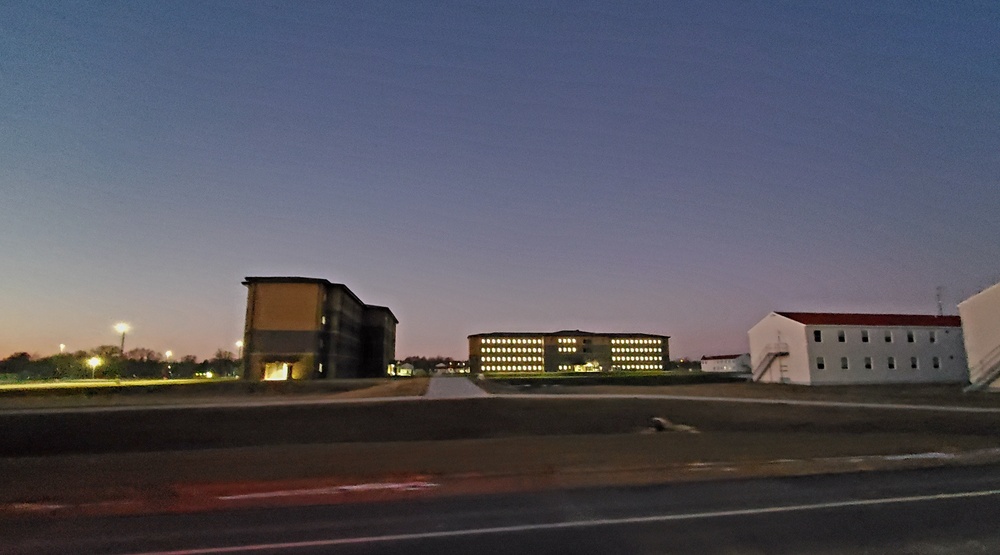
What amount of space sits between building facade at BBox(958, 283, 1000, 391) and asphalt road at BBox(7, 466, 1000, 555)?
126 feet

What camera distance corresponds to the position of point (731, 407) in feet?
86.0

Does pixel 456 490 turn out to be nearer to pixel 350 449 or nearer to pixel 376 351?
pixel 350 449

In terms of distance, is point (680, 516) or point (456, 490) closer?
point (680, 516)

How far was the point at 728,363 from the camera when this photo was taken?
128000 millimetres

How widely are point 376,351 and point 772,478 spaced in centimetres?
8870

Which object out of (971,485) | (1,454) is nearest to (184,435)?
(1,454)

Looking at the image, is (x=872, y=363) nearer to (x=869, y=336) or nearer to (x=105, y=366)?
(x=869, y=336)

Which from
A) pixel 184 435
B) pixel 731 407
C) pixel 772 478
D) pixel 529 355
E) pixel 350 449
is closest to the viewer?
pixel 772 478

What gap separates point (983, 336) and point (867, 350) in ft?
26.1

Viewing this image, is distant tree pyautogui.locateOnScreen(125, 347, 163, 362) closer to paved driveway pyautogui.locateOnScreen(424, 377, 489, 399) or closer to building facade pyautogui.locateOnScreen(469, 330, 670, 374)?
building facade pyautogui.locateOnScreen(469, 330, 670, 374)

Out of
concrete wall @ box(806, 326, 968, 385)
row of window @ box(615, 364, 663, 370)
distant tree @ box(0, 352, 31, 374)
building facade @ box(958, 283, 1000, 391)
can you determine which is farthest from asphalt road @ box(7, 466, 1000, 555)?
row of window @ box(615, 364, 663, 370)

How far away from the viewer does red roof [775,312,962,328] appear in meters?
47.5

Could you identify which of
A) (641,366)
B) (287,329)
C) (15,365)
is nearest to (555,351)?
(641,366)

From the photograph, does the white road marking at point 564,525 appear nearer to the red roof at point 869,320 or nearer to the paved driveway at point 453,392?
the paved driveway at point 453,392
